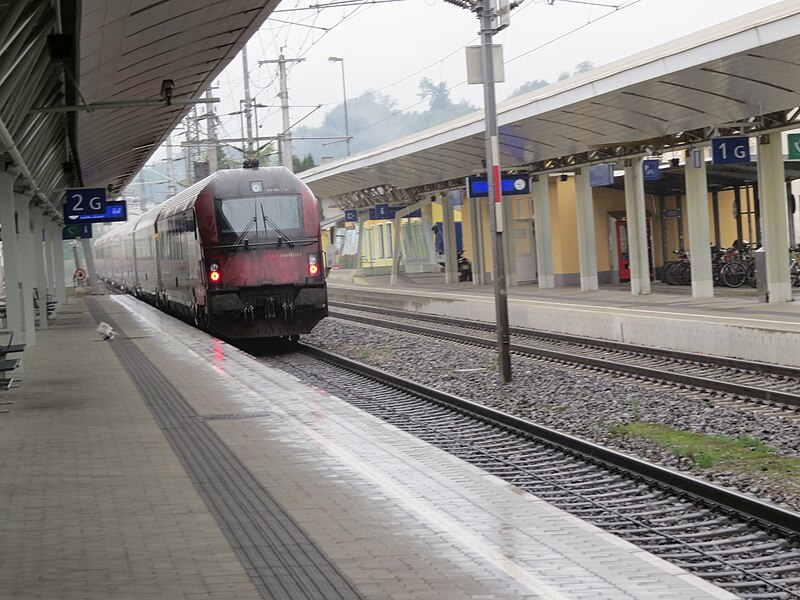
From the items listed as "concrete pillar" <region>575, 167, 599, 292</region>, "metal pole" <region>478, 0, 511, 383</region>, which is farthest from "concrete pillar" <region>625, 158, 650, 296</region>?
"metal pole" <region>478, 0, 511, 383</region>

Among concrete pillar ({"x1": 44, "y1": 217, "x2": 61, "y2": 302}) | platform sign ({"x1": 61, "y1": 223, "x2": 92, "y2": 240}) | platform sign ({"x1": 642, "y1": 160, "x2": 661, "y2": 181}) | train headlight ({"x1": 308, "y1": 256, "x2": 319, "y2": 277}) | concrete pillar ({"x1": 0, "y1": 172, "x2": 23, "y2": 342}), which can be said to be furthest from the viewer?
platform sign ({"x1": 61, "y1": 223, "x2": 92, "y2": 240})

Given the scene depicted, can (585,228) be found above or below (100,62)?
below

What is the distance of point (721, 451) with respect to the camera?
9.98 metres

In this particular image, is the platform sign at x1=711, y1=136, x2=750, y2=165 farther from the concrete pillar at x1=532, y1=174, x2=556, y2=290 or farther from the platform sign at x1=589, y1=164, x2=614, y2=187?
the concrete pillar at x1=532, y1=174, x2=556, y2=290

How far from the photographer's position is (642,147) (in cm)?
2725

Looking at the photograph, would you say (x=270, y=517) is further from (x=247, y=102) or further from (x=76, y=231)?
(x=76, y=231)

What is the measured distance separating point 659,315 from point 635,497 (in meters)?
12.3

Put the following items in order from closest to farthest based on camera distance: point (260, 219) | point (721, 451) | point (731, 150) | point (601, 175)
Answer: point (721, 451), point (260, 219), point (731, 150), point (601, 175)

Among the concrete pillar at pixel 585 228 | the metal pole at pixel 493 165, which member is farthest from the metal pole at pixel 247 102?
the metal pole at pixel 493 165

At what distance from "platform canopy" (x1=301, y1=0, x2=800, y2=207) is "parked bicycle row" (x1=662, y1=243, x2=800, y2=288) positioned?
15.5ft

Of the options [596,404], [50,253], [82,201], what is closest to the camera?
[596,404]

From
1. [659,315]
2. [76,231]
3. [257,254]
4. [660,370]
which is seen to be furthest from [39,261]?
[660,370]

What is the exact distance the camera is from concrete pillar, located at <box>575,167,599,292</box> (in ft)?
101

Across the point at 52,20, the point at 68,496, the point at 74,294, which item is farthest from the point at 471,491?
the point at 74,294
